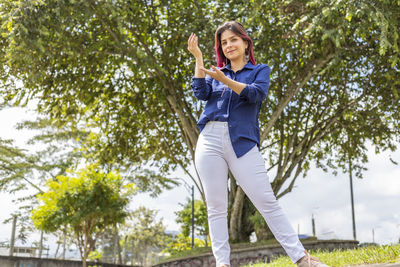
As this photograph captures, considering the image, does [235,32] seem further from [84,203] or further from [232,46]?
[84,203]

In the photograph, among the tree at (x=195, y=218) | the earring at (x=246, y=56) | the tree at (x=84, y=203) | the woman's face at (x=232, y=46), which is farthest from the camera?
the tree at (x=195, y=218)

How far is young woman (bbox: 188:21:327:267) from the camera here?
2.87 metres

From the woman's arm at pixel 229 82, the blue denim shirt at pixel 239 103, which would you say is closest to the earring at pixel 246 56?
the blue denim shirt at pixel 239 103

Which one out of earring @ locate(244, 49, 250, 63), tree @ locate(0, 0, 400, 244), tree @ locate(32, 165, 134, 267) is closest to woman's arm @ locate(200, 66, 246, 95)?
earring @ locate(244, 49, 250, 63)

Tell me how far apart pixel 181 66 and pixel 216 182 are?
1055cm

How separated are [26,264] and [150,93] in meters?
10.1

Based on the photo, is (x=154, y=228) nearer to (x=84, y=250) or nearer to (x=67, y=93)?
(x=84, y=250)

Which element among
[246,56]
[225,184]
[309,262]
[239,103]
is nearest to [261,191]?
[225,184]

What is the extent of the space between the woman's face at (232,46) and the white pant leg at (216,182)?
61cm

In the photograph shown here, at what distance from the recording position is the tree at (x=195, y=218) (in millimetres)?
32906

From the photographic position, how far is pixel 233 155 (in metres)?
2.92

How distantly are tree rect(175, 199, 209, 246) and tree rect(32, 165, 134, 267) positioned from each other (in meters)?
15.0

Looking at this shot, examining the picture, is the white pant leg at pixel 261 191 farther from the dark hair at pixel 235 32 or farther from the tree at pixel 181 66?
the tree at pixel 181 66

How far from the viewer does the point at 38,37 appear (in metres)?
8.88
